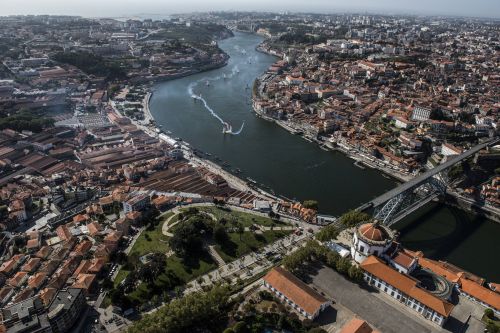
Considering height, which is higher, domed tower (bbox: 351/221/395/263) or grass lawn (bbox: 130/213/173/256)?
domed tower (bbox: 351/221/395/263)

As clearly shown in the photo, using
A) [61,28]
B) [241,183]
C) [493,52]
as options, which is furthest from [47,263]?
[61,28]

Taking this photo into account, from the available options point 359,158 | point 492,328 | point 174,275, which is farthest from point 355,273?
point 359,158

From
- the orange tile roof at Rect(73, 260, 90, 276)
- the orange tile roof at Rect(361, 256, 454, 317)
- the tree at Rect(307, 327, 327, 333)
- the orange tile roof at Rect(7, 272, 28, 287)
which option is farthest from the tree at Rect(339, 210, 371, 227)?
the orange tile roof at Rect(7, 272, 28, 287)

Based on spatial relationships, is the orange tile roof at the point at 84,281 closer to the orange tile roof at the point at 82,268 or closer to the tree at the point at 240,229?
the orange tile roof at the point at 82,268

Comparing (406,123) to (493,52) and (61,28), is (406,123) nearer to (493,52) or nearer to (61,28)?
(493,52)

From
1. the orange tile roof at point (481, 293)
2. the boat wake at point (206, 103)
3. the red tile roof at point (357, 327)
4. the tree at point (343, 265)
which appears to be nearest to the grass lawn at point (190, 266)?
the tree at point (343, 265)

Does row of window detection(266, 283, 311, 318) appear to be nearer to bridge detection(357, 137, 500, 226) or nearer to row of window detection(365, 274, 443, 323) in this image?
row of window detection(365, 274, 443, 323)
